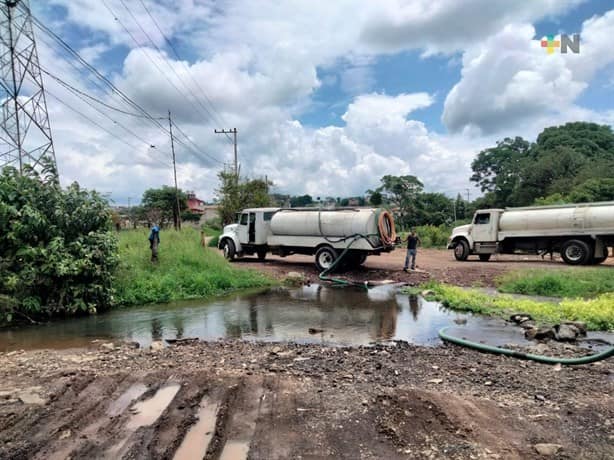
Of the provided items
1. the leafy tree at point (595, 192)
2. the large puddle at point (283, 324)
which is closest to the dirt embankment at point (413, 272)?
the large puddle at point (283, 324)

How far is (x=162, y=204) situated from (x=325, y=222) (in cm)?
4368

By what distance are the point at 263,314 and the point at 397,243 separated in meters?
8.79

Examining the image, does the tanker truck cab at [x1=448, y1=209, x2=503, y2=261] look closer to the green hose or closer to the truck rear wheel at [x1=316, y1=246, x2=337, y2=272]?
the truck rear wheel at [x1=316, y1=246, x2=337, y2=272]

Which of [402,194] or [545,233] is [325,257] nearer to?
[545,233]

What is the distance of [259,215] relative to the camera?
19.3 meters

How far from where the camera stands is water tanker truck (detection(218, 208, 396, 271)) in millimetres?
16797

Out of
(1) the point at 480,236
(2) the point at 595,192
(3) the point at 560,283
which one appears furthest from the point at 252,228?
(2) the point at 595,192

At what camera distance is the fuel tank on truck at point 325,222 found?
16.7 m

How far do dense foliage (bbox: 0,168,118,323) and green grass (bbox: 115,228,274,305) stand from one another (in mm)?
980

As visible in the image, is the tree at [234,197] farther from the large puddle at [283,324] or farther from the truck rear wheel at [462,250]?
the large puddle at [283,324]

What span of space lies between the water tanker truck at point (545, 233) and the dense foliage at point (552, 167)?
16.1m

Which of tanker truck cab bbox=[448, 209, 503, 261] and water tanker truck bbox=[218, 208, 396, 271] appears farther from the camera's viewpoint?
tanker truck cab bbox=[448, 209, 503, 261]

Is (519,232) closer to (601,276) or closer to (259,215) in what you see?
(601,276)

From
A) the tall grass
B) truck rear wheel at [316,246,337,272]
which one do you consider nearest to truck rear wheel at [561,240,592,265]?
truck rear wheel at [316,246,337,272]
